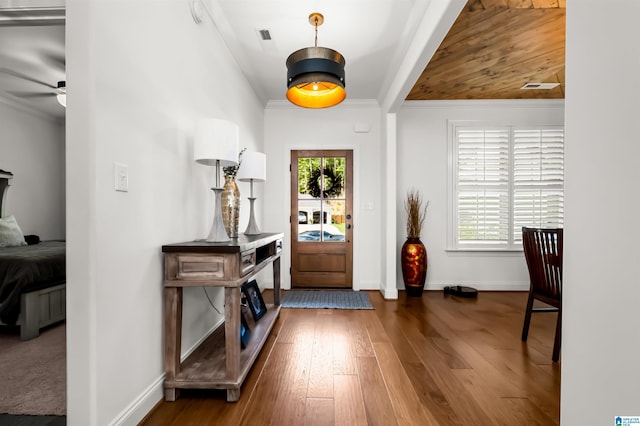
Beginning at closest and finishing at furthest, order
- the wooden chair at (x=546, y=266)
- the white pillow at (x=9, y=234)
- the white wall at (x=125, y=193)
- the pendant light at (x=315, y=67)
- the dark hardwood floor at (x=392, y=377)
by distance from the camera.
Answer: the white wall at (x=125, y=193) → the dark hardwood floor at (x=392, y=377) → the pendant light at (x=315, y=67) → the wooden chair at (x=546, y=266) → the white pillow at (x=9, y=234)

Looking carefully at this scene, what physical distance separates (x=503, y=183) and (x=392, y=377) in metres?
3.59

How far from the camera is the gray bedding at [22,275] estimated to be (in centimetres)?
255

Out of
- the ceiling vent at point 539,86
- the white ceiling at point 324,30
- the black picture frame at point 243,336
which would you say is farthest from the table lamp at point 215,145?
the ceiling vent at point 539,86

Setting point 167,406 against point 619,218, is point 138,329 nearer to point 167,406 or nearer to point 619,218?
point 167,406

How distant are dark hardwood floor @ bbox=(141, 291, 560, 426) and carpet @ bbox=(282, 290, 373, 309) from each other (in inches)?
16.6

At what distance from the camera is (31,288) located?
264 centimetres

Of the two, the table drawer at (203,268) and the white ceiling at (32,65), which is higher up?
the white ceiling at (32,65)

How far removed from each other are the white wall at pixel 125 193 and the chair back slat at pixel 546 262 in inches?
107

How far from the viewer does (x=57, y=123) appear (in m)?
4.34

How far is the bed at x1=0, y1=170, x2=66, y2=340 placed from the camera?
100 inches

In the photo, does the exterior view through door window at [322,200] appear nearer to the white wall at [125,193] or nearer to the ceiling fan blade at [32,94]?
the white wall at [125,193]

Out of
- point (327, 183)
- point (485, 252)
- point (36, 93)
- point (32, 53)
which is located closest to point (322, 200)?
point (327, 183)

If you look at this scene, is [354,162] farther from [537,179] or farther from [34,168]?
[34,168]

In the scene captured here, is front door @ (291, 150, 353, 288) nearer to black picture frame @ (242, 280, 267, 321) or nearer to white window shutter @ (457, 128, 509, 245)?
black picture frame @ (242, 280, 267, 321)
